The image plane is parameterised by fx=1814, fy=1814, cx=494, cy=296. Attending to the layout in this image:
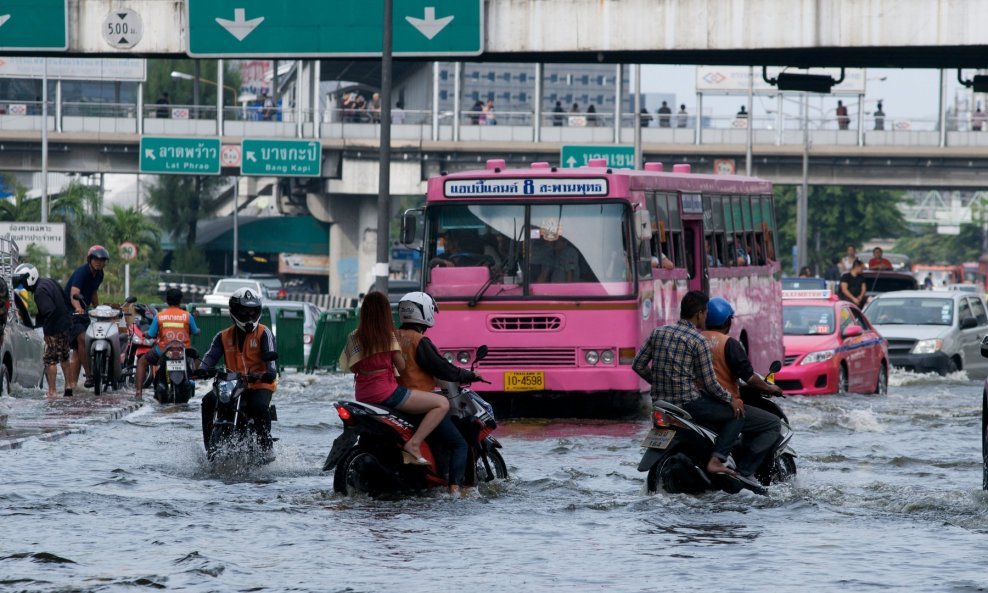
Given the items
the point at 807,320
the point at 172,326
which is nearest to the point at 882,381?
the point at 807,320

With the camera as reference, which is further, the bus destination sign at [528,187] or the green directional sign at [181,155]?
the green directional sign at [181,155]

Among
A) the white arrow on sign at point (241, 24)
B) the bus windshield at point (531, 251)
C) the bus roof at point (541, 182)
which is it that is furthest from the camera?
the white arrow on sign at point (241, 24)

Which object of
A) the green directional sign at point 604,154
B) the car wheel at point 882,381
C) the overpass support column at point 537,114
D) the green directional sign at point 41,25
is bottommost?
the car wheel at point 882,381

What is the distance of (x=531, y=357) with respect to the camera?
1869 centimetres

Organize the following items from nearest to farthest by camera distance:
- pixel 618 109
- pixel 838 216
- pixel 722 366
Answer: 1. pixel 722 366
2. pixel 618 109
3. pixel 838 216

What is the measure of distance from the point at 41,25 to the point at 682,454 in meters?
14.0

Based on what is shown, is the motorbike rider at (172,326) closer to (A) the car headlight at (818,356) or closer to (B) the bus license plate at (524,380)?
(B) the bus license plate at (524,380)

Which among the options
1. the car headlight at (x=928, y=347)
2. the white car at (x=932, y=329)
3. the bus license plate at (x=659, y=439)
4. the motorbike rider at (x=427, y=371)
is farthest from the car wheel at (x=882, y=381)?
the motorbike rider at (x=427, y=371)

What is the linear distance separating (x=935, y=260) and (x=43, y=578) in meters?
147

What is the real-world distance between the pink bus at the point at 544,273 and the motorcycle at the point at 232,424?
5.44 metres

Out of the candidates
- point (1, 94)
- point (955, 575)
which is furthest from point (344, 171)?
point (955, 575)

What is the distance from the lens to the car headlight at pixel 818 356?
23237 mm

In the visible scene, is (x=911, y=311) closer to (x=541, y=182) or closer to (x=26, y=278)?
(x=541, y=182)

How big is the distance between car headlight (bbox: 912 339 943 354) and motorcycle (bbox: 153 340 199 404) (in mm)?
11196
